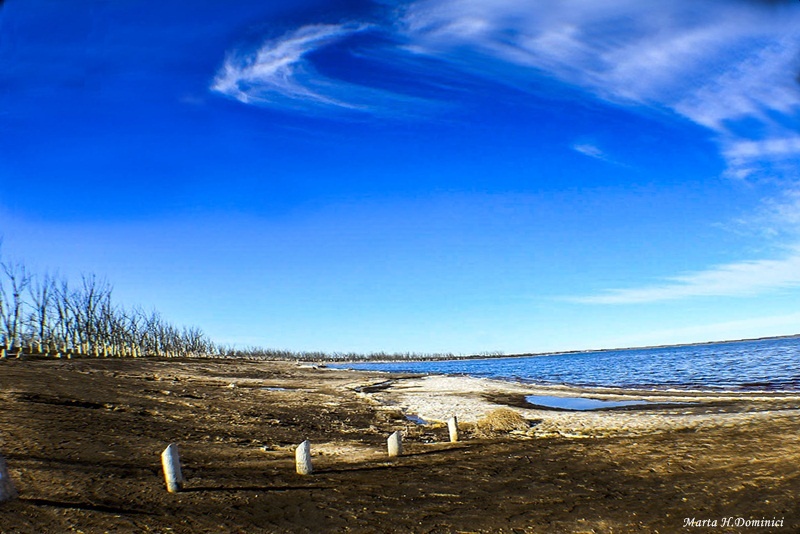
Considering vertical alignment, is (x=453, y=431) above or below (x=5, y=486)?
below

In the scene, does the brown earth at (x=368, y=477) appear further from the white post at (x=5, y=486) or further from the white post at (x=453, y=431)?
the white post at (x=453, y=431)

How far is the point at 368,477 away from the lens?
536 inches

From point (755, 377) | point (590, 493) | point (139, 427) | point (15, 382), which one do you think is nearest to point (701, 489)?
point (590, 493)

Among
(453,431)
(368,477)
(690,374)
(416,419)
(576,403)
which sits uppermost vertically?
(368,477)

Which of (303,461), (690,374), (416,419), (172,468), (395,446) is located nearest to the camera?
(172,468)

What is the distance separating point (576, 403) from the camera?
32406 mm

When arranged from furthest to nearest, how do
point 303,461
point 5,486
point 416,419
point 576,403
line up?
point 576,403, point 416,419, point 303,461, point 5,486

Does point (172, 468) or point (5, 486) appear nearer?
point (5, 486)

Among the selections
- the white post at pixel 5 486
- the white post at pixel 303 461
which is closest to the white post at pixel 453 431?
the white post at pixel 303 461

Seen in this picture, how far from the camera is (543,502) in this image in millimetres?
11531

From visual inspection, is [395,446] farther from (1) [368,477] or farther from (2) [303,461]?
(2) [303,461]

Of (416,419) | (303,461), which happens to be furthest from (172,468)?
(416,419)

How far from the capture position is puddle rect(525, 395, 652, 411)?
97.6 feet

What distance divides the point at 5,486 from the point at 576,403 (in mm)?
29677
